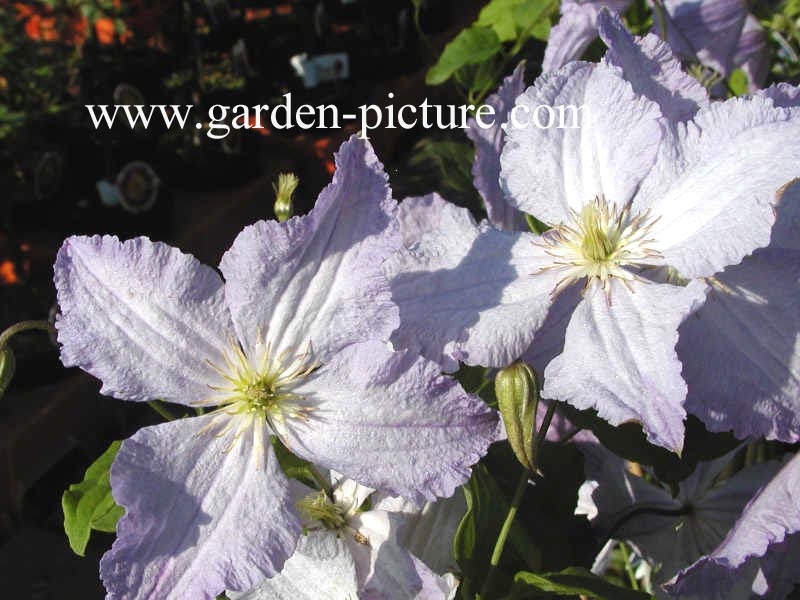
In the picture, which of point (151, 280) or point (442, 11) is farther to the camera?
point (442, 11)

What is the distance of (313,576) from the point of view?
51cm

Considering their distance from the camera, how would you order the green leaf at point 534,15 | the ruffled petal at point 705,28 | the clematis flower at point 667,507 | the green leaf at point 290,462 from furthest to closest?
the green leaf at point 534,15, the ruffled petal at point 705,28, the clematis flower at point 667,507, the green leaf at point 290,462

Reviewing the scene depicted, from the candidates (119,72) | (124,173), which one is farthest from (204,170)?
(124,173)

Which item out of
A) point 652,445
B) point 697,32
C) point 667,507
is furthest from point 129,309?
point 697,32

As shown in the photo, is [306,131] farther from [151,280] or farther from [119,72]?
[151,280]

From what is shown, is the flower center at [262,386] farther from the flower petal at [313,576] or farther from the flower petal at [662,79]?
the flower petal at [662,79]

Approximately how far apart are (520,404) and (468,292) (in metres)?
0.08

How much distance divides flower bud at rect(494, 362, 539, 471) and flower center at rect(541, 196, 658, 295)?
7 centimetres

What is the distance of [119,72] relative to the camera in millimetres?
2389

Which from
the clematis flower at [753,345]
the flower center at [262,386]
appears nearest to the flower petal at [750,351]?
the clematis flower at [753,345]

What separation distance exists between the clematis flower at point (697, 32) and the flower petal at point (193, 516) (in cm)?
40

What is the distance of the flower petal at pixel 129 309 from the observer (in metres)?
0.48

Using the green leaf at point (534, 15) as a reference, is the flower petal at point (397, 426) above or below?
below

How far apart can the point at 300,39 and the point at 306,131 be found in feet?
1.41
